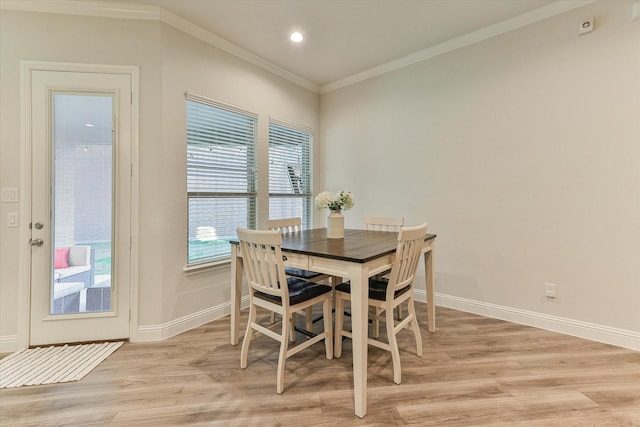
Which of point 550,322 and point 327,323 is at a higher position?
point 327,323

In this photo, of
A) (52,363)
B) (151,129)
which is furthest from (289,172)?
(52,363)

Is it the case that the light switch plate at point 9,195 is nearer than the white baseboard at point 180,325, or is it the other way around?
the light switch plate at point 9,195

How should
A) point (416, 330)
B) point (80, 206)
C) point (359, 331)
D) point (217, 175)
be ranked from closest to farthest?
point (359, 331) < point (416, 330) < point (80, 206) < point (217, 175)

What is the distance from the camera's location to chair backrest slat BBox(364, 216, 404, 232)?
9.62 feet

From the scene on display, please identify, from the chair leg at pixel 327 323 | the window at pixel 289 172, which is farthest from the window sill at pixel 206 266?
the chair leg at pixel 327 323

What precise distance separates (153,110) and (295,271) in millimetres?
1857

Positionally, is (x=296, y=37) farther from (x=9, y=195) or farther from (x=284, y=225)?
(x=9, y=195)

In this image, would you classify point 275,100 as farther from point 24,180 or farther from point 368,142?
point 24,180

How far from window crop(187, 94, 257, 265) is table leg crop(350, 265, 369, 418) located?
1833 mm

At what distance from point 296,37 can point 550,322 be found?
143 inches

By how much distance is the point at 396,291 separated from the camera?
2016 millimetres

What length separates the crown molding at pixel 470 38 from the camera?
2.42 meters

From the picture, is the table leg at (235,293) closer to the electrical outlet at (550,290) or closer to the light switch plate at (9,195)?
the light switch plate at (9,195)

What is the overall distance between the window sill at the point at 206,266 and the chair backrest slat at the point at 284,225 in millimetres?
671
